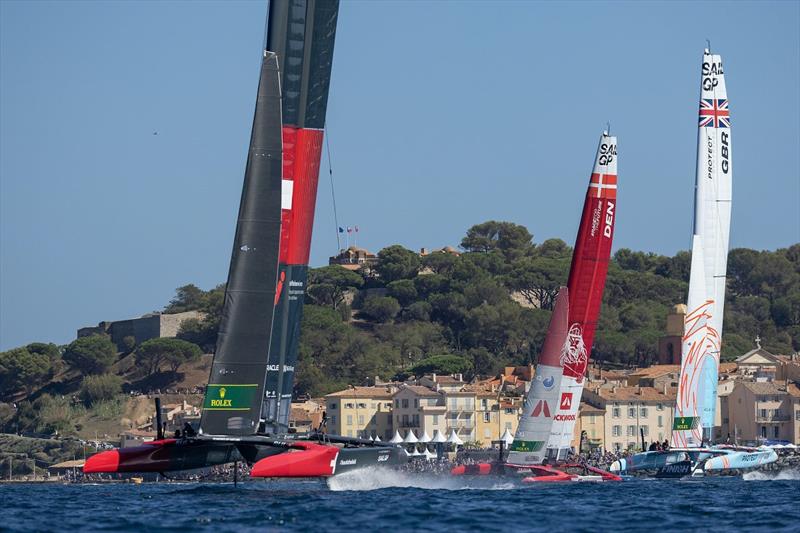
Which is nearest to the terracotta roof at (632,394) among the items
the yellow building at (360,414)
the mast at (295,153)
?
the yellow building at (360,414)

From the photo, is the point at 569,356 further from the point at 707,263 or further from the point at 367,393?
the point at 367,393

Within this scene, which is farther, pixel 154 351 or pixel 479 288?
pixel 479 288

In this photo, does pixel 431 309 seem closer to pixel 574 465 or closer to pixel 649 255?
pixel 649 255

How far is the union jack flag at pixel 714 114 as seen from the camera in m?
51.7

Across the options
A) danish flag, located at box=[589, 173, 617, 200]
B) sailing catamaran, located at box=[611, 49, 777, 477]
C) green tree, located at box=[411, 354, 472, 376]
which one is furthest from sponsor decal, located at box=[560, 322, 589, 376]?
green tree, located at box=[411, 354, 472, 376]

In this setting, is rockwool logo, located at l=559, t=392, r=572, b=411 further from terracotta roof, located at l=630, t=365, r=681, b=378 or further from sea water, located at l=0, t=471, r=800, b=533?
terracotta roof, located at l=630, t=365, r=681, b=378

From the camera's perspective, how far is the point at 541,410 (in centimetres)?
4388

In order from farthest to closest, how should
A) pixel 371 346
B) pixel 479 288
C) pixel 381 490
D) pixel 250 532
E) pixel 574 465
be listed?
pixel 479 288, pixel 371 346, pixel 574 465, pixel 381 490, pixel 250 532

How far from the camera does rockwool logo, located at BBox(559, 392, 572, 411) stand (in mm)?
44969

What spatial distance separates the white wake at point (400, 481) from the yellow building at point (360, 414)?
52.8 m

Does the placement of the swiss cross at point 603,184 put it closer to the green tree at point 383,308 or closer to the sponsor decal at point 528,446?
the sponsor decal at point 528,446

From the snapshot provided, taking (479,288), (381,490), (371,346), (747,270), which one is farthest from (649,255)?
(381,490)

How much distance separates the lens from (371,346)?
11831 cm

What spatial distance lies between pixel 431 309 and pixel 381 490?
94.3 meters
